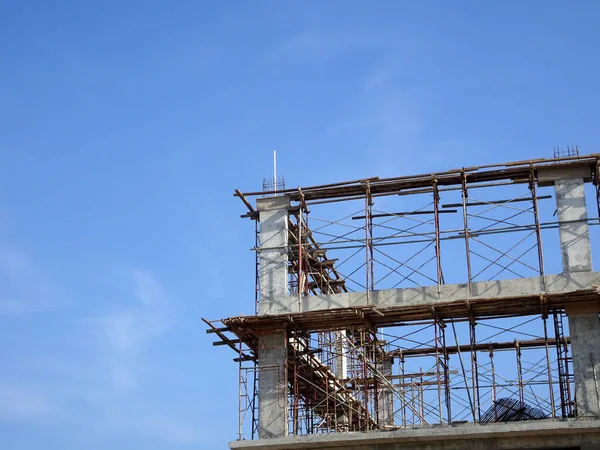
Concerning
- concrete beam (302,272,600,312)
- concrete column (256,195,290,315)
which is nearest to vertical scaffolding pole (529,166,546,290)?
concrete beam (302,272,600,312)

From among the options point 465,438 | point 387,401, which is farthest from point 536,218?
point 387,401

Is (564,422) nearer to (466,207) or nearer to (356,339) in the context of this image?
(466,207)

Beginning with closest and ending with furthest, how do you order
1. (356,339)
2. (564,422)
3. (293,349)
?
(564,422)
(293,349)
(356,339)

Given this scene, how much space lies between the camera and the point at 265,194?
4162 centimetres

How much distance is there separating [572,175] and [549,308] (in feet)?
16.2

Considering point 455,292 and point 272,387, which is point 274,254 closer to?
point 272,387

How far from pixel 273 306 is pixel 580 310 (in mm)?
A: 11002

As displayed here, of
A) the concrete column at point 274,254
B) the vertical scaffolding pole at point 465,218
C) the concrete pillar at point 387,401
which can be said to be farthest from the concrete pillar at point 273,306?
the concrete pillar at point 387,401

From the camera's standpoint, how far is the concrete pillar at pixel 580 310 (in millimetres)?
36156

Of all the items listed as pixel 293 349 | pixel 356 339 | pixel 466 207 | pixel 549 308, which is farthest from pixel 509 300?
pixel 356 339

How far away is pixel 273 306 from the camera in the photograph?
131ft

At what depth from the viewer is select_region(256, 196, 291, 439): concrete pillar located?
38.3 metres

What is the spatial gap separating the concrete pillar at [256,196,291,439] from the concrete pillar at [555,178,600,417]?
10.1 metres

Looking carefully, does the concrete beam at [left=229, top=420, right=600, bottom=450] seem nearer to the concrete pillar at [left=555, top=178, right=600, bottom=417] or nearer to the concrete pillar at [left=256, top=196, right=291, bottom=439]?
the concrete pillar at [left=555, top=178, right=600, bottom=417]
